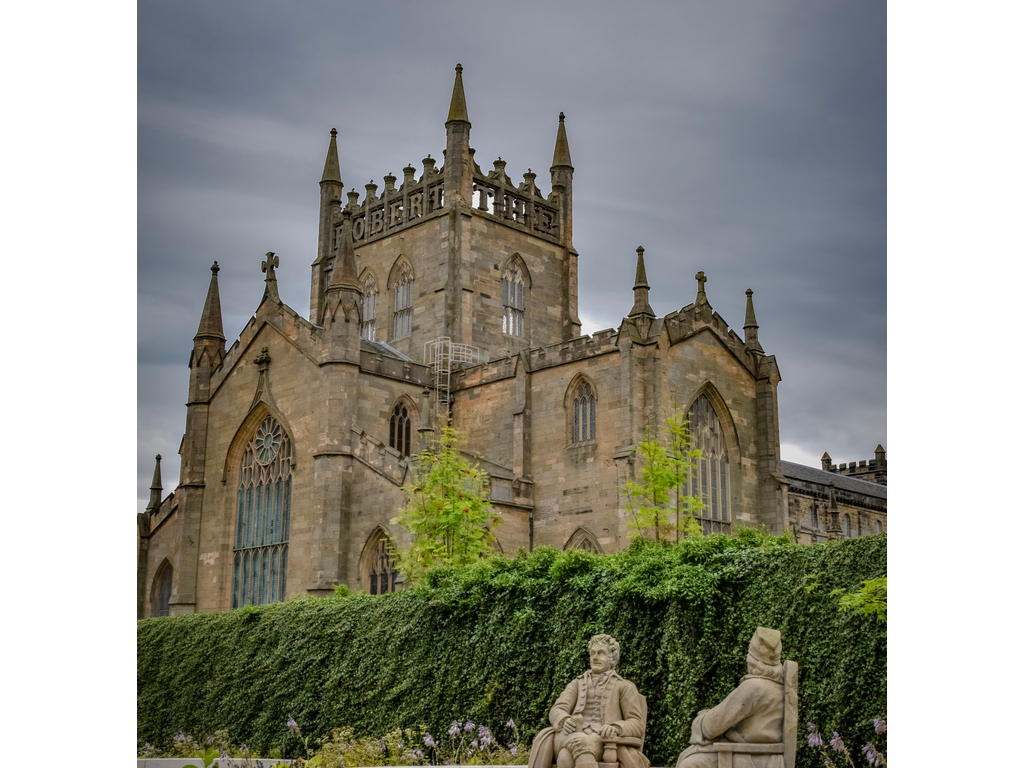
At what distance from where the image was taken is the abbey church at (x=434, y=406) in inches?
1233

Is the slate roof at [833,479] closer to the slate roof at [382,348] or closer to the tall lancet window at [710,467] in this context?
the tall lancet window at [710,467]

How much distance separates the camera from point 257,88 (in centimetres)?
1471

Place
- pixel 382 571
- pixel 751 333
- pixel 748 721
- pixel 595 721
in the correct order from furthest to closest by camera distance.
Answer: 1. pixel 751 333
2. pixel 382 571
3. pixel 595 721
4. pixel 748 721

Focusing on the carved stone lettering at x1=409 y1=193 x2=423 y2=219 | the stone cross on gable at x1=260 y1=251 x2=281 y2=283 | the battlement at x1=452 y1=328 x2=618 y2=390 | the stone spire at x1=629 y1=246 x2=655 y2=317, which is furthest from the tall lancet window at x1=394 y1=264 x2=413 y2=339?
the stone spire at x1=629 y1=246 x2=655 y2=317

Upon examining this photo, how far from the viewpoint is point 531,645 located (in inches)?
596

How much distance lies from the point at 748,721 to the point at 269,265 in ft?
95.8

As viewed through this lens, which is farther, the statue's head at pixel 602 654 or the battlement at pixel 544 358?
the battlement at pixel 544 358

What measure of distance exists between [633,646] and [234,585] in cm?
2387

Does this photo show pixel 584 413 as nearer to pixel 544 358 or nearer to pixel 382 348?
pixel 544 358

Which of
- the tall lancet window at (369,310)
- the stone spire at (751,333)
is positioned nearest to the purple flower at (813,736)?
the stone spire at (751,333)

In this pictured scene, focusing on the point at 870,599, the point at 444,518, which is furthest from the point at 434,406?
the point at 870,599
